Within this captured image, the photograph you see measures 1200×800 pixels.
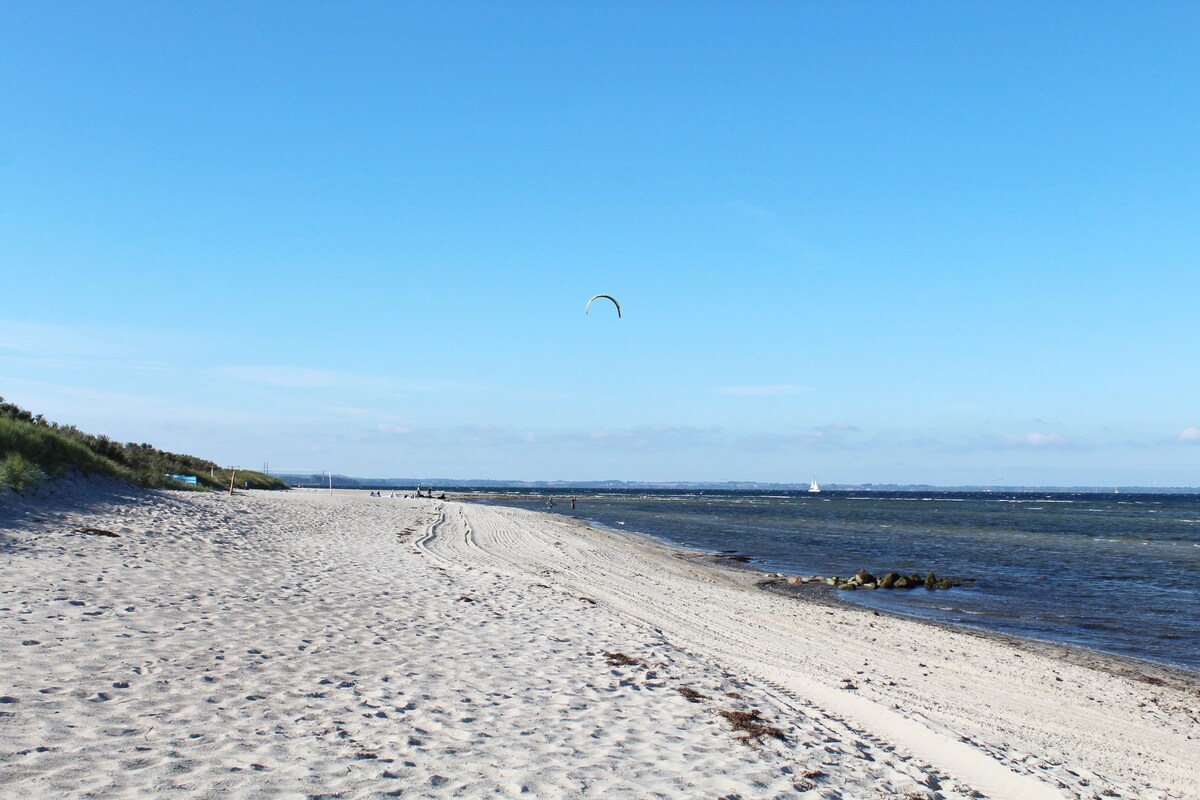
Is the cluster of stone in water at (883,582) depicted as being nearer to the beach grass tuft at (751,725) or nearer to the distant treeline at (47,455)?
the beach grass tuft at (751,725)

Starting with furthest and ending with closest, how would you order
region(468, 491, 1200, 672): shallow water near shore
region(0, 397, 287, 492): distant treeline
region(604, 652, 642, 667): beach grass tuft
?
1. region(0, 397, 287, 492): distant treeline
2. region(468, 491, 1200, 672): shallow water near shore
3. region(604, 652, 642, 667): beach grass tuft

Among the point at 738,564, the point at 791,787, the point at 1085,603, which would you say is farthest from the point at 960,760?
the point at 738,564

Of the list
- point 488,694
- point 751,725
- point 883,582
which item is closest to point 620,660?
point 488,694

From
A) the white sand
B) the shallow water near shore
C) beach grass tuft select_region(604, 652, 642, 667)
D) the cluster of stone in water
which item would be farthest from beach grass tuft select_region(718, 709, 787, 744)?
the cluster of stone in water

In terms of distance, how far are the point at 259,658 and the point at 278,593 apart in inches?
165

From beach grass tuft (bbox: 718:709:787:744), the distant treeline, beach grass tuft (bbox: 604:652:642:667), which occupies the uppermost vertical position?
the distant treeline

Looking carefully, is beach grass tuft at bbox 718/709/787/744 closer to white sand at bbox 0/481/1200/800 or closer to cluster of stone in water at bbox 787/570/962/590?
white sand at bbox 0/481/1200/800

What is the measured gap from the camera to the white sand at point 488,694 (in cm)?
567

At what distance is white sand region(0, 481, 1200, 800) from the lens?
223 inches

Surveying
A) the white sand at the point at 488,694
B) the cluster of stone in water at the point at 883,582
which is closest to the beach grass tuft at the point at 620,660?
the white sand at the point at 488,694

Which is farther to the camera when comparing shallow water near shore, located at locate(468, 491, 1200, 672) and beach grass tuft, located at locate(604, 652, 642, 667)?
shallow water near shore, located at locate(468, 491, 1200, 672)

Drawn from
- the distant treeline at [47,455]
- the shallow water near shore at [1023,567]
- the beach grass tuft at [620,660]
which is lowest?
the shallow water near shore at [1023,567]

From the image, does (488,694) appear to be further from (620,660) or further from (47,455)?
(47,455)

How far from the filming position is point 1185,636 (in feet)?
54.1
